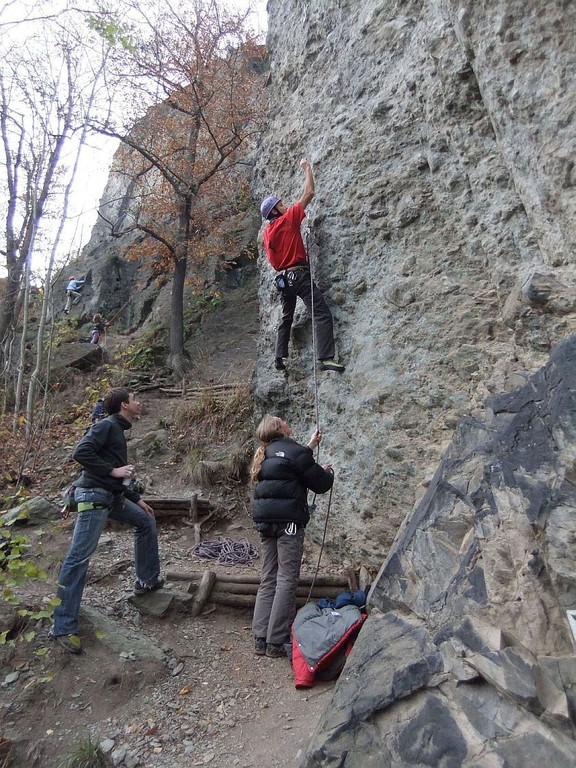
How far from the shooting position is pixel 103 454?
4.77 m

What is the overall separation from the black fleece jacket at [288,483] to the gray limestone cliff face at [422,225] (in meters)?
1.04

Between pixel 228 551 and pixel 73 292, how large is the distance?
47.6 feet

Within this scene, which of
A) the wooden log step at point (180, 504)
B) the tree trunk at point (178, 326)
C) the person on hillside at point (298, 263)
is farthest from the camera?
the tree trunk at point (178, 326)

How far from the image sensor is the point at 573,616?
8.04ft

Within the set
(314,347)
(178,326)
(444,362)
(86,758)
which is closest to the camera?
(86,758)

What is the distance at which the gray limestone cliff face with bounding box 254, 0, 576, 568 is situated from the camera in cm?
383

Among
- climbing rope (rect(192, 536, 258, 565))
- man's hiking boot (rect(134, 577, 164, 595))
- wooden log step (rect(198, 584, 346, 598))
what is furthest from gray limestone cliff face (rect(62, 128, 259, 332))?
wooden log step (rect(198, 584, 346, 598))

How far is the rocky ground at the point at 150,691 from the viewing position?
3.57 meters

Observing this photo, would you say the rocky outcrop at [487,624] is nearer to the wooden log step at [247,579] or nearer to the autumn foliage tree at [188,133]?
the wooden log step at [247,579]

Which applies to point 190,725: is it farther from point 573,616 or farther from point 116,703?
point 573,616

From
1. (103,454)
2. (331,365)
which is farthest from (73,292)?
(103,454)

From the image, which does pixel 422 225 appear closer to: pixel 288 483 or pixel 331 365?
pixel 331 365

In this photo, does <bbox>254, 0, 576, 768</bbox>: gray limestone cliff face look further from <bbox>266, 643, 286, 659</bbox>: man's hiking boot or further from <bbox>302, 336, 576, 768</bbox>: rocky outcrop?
<bbox>266, 643, 286, 659</bbox>: man's hiking boot

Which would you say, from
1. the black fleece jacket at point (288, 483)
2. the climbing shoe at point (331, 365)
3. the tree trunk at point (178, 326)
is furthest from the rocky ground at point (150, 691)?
the tree trunk at point (178, 326)
